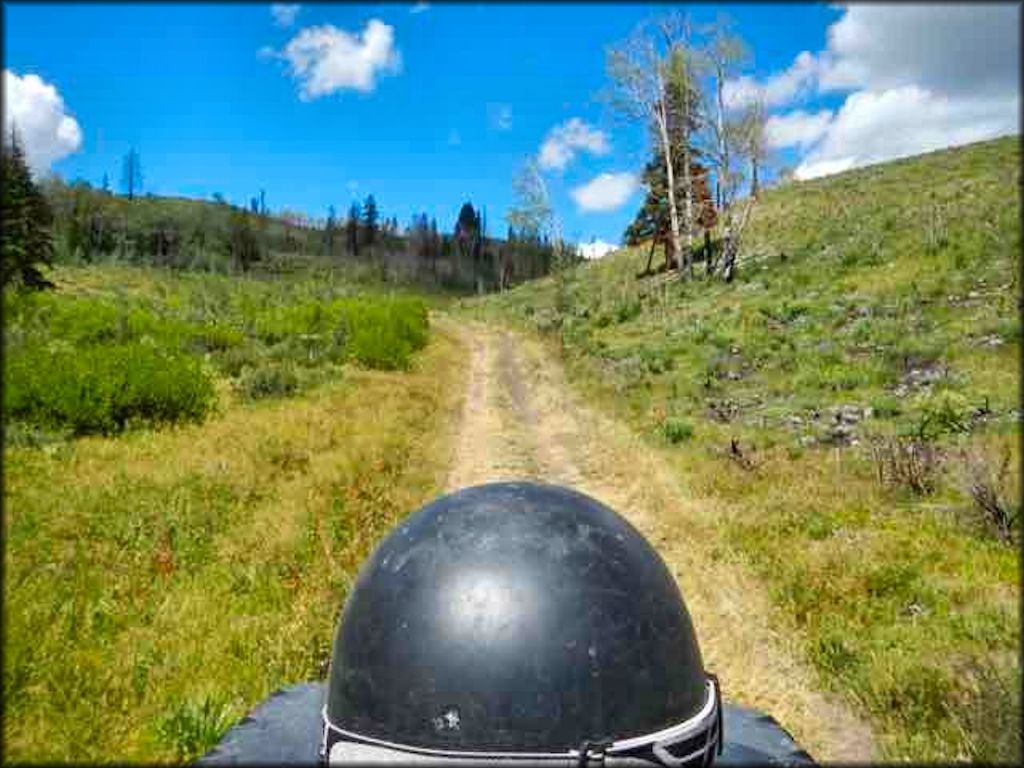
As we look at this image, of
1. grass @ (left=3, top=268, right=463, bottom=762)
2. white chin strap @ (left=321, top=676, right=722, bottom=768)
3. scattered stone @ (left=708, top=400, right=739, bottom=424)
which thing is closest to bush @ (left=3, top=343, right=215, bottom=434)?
grass @ (left=3, top=268, right=463, bottom=762)

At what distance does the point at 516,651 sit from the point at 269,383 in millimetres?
15124

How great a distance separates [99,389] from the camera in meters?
12.0

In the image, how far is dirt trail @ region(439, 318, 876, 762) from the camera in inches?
228

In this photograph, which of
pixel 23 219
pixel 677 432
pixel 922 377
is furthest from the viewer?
pixel 23 219

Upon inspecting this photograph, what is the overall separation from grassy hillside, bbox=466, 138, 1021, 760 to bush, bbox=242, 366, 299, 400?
7298 millimetres

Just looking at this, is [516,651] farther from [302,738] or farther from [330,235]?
[330,235]

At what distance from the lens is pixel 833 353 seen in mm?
17797

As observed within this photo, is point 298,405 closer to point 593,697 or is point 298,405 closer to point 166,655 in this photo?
point 166,655

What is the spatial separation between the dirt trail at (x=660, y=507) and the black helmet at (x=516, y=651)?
2556 mm

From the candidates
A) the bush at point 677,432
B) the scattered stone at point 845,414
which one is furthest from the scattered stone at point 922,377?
the bush at point 677,432

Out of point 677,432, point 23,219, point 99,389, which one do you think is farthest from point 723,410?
point 23,219

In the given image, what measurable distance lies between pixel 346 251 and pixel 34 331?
460 ft

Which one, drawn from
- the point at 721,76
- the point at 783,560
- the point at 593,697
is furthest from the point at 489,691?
the point at 721,76

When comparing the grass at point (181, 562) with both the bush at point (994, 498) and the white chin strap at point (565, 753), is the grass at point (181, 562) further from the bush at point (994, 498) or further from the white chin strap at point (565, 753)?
the bush at point (994, 498)
